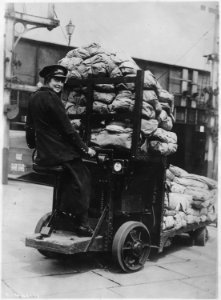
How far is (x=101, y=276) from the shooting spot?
4680mm

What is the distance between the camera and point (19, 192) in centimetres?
1205

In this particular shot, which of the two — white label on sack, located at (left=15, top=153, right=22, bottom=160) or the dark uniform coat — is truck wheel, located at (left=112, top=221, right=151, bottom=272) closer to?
the dark uniform coat

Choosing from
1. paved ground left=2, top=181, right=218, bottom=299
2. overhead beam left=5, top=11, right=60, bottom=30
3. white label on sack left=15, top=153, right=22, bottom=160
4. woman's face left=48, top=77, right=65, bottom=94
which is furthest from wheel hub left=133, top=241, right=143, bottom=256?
white label on sack left=15, top=153, right=22, bottom=160

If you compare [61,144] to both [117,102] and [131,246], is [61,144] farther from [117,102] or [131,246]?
[131,246]

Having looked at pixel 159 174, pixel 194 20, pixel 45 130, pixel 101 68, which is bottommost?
pixel 159 174

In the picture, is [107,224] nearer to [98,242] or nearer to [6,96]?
[98,242]

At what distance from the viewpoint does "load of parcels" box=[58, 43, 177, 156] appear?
4.97 m

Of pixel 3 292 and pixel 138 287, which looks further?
pixel 138 287

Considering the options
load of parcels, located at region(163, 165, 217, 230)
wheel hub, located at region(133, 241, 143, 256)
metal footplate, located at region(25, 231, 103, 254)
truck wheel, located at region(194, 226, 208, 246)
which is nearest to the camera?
metal footplate, located at region(25, 231, 103, 254)

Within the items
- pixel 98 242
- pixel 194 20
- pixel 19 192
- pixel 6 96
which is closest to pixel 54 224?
pixel 98 242

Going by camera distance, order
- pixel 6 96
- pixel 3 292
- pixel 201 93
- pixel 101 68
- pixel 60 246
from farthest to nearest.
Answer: pixel 201 93 → pixel 6 96 → pixel 101 68 → pixel 60 246 → pixel 3 292

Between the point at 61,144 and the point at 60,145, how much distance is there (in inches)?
0.7

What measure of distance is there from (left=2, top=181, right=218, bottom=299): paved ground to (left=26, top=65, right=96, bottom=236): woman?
55 centimetres

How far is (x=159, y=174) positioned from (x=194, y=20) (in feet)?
7.76
